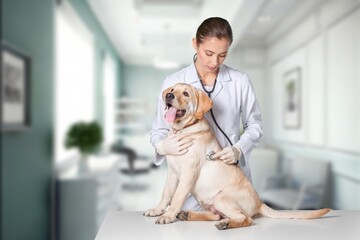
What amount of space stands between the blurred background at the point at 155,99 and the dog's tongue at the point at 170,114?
0.48 m

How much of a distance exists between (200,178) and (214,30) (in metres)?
0.27

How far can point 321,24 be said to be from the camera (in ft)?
9.50

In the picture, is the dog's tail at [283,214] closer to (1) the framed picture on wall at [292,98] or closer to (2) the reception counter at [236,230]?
(2) the reception counter at [236,230]

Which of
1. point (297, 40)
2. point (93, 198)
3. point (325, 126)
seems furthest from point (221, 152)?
point (297, 40)

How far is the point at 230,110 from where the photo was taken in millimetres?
765

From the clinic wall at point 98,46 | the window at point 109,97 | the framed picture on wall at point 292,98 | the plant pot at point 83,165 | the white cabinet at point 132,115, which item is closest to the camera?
the plant pot at point 83,165

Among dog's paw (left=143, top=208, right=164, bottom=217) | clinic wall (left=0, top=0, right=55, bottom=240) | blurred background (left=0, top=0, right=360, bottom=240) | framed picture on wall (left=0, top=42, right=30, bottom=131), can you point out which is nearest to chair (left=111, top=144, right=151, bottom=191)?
blurred background (left=0, top=0, right=360, bottom=240)

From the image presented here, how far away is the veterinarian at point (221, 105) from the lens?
28.8 inches

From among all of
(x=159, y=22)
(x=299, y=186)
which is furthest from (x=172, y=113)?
(x=159, y=22)

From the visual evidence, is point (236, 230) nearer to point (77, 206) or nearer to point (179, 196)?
point (179, 196)

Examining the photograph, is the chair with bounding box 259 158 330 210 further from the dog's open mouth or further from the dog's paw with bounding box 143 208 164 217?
the dog's open mouth

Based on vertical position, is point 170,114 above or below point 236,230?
above

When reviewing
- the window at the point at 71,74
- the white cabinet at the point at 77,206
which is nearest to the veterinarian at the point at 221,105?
the white cabinet at the point at 77,206

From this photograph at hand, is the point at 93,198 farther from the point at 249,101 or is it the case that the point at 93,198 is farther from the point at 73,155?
the point at 249,101
